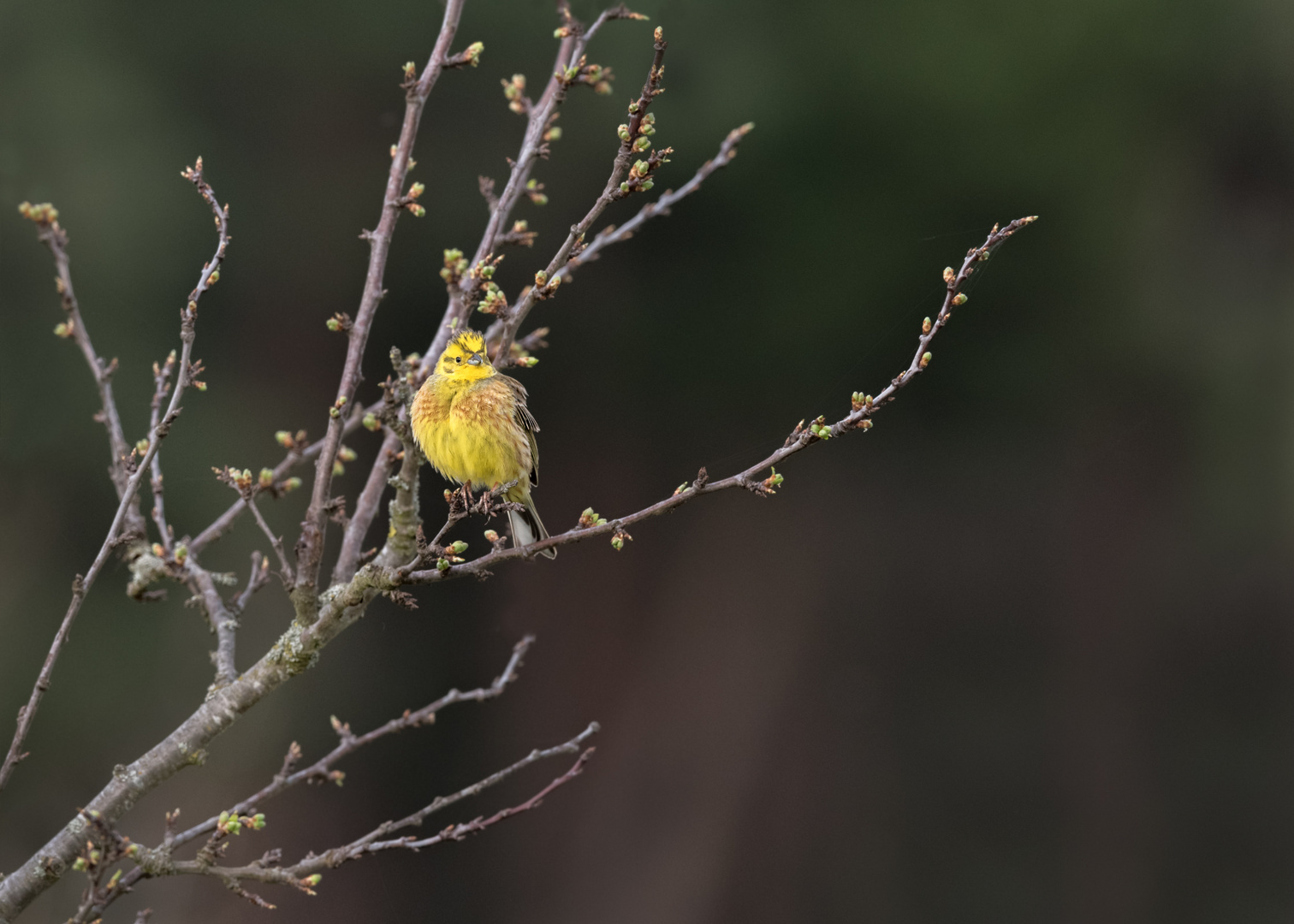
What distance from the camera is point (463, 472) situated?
8.77 feet

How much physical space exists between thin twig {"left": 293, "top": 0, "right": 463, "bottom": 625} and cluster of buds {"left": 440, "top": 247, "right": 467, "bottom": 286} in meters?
0.13

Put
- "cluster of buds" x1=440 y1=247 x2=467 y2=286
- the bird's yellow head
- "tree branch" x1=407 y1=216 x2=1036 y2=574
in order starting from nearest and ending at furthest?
"tree branch" x1=407 y1=216 x2=1036 y2=574, "cluster of buds" x1=440 y1=247 x2=467 y2=286, the bird's yellow head

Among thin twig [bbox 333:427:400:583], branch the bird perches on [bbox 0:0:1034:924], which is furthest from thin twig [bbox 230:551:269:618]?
thin twig [bbox 333:427:400:583]

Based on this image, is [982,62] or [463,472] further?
[982,62]

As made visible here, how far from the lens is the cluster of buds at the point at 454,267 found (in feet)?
7.97

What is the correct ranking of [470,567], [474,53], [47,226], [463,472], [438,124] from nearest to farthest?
1. [470,567]
2. [47,226]
3. [474,53]
4. [463,472]
5. [438,124]

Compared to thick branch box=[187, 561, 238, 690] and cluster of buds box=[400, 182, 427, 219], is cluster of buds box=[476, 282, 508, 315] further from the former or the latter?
thick branch box=[187, 561, 238, 690]

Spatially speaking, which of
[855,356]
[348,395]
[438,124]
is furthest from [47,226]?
[855,356]

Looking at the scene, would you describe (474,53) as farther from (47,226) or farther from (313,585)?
(313,585)

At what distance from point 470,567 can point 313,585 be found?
624 mm

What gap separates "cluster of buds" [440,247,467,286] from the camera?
7.97 ft

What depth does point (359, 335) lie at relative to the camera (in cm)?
245

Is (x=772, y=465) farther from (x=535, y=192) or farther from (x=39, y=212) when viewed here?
(x=39, y=212)

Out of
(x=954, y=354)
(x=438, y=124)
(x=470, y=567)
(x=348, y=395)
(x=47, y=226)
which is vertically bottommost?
(x=470, y=567)
